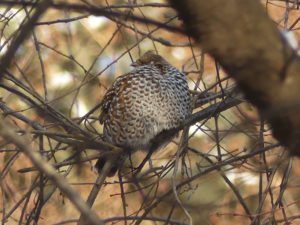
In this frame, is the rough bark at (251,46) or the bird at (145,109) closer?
the rough bark at (251,46)

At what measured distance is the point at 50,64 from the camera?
611 centimetres

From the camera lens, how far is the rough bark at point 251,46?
4.75ft

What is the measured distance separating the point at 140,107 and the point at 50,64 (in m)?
2.90

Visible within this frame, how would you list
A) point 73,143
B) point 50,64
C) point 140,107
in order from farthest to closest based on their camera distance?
point 50,64 → point 140,107 → point 73,143

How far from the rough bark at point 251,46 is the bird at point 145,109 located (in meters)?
1.88

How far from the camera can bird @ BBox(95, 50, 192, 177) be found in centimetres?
346

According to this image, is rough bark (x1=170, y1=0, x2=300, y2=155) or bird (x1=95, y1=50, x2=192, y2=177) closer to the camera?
rough bark (x1=170, y1=0, x2=300, y2=155)

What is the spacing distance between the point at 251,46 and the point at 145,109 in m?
2.05

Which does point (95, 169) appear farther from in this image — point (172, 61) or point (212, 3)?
point (172, 61)

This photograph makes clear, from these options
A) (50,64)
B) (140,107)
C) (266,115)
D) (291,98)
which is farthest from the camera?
(50,64)

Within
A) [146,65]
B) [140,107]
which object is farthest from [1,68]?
[146,65]

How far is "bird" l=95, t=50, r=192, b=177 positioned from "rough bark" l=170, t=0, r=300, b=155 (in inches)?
74.1

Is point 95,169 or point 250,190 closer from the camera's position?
point 95,169

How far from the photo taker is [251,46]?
1457mm
